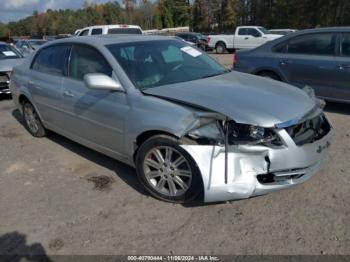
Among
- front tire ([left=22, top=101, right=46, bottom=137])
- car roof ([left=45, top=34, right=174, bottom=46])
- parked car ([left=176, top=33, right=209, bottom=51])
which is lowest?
parked car ([left=176, top=33, right=209, bottom=51])

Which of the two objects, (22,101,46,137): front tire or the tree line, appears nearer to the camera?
(22,101,46,137): front tire

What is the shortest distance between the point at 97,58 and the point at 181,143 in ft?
5.19

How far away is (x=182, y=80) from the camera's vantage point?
3.86 m

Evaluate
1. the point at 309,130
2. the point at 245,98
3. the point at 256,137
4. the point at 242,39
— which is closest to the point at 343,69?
the point at 309,130

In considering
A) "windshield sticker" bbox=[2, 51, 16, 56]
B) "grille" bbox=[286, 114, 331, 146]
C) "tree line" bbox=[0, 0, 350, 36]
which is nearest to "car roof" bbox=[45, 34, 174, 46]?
"grille" bbox=[286, 114, 331, 146]

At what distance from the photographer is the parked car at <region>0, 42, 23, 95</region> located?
861cm

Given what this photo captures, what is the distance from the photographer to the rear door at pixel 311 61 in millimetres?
6066

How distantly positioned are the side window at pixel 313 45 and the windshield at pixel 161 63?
8.70 ft

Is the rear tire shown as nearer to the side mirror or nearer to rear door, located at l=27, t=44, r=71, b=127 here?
rear door, located at l=27, t=44, r=71, b=127

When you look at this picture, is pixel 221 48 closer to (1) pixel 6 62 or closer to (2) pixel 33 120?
(1) pixel 6 62

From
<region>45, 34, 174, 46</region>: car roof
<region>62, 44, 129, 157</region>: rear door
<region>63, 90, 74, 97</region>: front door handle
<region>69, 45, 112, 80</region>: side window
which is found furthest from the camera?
<region>63, 90, 74, 97</region>: front door handle

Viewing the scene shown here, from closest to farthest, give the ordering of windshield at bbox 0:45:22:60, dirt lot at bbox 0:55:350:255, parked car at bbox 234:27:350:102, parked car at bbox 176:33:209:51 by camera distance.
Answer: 1. dirt lot at bbox 0:55:350:255
2. parked car at bbox 234:27:350:102
3. windshield at bbox 0:45:22:60
4. parked car at bbox 176:33:209:51

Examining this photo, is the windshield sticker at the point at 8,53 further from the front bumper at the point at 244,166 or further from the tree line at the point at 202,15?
the tree line at the point at 202,15

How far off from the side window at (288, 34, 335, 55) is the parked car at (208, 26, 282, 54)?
51.6 feet
